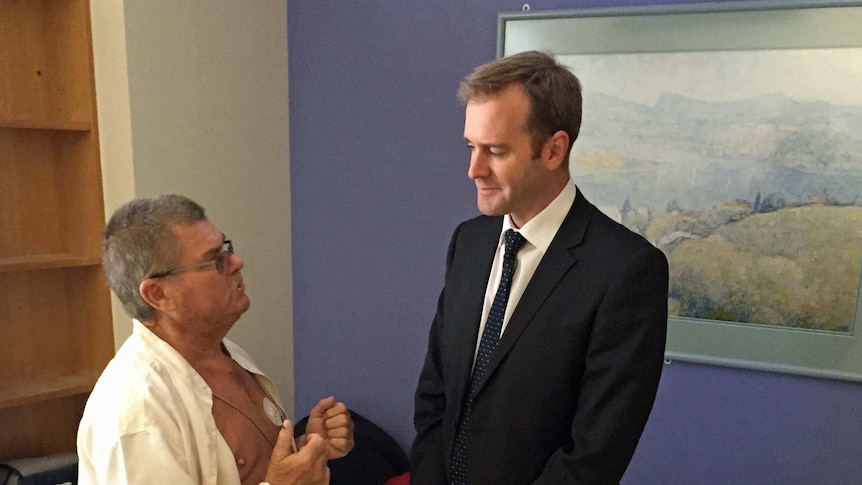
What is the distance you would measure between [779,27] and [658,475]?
1.52m

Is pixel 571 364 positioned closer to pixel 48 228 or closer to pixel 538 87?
pixel 538 87

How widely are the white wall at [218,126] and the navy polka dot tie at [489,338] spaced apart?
4.32 feet

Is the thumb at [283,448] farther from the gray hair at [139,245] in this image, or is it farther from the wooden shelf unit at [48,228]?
the wooden shelf unit at [48,228]

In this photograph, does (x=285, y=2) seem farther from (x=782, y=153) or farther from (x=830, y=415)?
(x=830, y=415)

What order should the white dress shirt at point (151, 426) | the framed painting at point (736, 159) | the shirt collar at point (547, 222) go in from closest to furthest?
1. the white dress shirt at point (151, 426)
2. the shirt collar at point (547, 222)
3. the framed painting at point (736, 159)

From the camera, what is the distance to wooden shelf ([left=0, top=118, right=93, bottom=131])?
6.12 ft

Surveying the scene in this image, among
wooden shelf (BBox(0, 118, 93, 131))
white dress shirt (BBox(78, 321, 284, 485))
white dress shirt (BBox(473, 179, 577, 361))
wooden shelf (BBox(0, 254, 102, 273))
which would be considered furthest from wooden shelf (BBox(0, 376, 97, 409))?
white dress shirt (BBox(473, 179, 577, 361))

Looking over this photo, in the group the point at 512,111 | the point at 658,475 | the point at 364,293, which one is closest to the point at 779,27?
the point at 512,111

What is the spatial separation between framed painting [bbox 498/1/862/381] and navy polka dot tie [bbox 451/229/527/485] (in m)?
0.85

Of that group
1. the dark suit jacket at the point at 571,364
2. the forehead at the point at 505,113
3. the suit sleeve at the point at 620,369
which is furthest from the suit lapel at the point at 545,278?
the forehead at the point at 505,113

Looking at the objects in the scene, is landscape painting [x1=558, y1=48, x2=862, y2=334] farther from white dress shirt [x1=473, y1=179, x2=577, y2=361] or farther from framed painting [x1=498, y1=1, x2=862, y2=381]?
white dress shirt [x1=473, y1=179, x2=577, y2=361]

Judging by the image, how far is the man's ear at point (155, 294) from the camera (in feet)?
3.98

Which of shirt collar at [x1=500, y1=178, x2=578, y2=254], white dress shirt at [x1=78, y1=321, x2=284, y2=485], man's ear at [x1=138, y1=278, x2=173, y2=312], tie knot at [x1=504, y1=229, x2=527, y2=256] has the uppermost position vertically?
shirt collar at [x1=500, y1=178, x2=578, y2=254]

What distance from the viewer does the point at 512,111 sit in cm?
124
